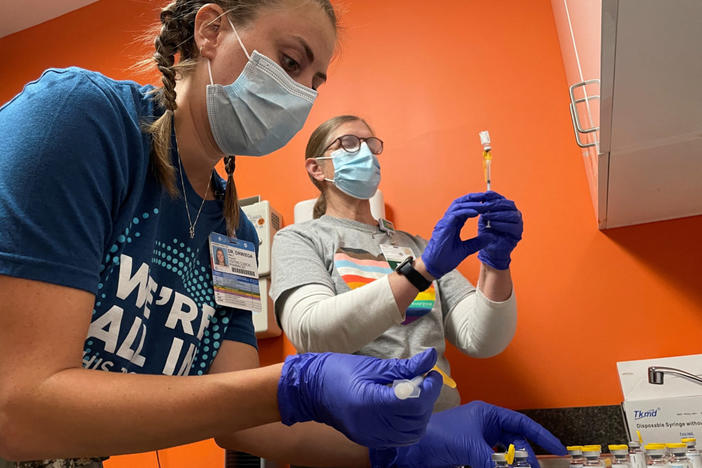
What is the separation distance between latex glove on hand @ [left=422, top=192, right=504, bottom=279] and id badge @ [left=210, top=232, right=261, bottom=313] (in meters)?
0.43

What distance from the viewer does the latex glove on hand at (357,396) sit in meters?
0.68

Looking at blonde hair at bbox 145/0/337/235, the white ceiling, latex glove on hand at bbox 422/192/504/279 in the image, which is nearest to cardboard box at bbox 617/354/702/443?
latex glove on hand at bbox 422/192/504/279

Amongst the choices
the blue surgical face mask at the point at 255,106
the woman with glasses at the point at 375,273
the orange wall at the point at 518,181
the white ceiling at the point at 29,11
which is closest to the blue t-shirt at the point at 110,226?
the blue surgical face mask at the point at 255,106

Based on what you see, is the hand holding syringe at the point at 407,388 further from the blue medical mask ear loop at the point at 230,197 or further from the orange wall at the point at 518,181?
the orange wall at the point at 518,181

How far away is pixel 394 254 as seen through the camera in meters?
1.64

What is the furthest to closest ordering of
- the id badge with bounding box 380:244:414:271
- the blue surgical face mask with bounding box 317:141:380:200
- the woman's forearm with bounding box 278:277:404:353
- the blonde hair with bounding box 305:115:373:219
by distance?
the blonde hair with bounding box 305:115:373:219
the blue surgical face mask with bounding box 317:141:380:200
the id badge with bounding box 380:244:414:271
the woman's forearm with bounding box 278:277:404:353

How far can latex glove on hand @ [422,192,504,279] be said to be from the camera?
4.31ft

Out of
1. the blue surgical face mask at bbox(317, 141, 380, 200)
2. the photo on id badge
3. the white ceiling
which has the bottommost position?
the photo on id badge

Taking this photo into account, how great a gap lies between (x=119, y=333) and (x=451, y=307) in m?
1.08

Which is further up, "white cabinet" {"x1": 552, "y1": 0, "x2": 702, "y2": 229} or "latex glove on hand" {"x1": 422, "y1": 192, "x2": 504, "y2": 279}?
"white cabinet" {"x1": 552, "y1": 0, "x2": 702, "y2": 229}

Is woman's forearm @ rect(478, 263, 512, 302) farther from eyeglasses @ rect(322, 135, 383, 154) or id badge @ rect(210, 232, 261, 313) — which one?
id badge @ rect(210, 232, 261, 313)

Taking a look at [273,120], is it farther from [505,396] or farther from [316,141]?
[505,396]

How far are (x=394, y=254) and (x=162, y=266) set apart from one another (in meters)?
0.84

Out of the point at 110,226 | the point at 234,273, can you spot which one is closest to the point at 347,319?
the point at 234,273
